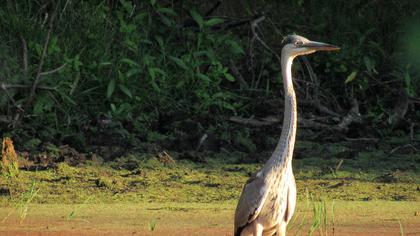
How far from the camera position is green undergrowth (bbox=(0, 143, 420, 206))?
6664 mm

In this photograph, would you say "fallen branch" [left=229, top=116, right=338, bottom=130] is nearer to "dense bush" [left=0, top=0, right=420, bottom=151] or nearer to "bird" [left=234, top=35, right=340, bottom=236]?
"dense bush" [left=0, top=0, right=420, bottom=151]

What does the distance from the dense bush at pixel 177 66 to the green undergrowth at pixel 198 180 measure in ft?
1.92

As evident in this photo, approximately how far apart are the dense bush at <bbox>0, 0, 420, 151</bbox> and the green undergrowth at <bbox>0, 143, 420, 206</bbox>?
59 cm

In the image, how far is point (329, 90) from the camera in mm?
9141

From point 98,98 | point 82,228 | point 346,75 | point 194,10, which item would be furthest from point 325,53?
point 82,228

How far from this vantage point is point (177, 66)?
877 centimetres

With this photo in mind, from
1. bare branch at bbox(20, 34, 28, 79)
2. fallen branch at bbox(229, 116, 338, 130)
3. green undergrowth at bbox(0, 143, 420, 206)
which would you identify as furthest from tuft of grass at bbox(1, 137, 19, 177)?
fallen branch at bbox(229, 116, 338, 130)

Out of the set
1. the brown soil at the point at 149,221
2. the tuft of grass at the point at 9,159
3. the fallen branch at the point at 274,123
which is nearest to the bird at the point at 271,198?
the brown soil at the point at 149,221

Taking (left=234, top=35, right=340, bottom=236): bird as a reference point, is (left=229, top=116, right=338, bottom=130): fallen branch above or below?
below

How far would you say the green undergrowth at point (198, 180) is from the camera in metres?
6.66

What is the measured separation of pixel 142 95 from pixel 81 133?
74 centimetres

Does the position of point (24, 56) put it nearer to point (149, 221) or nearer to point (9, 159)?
point (9, 159)

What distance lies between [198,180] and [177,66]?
6.06 ft

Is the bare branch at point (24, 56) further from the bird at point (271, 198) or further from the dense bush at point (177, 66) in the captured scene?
the bird at point (271, 198)
